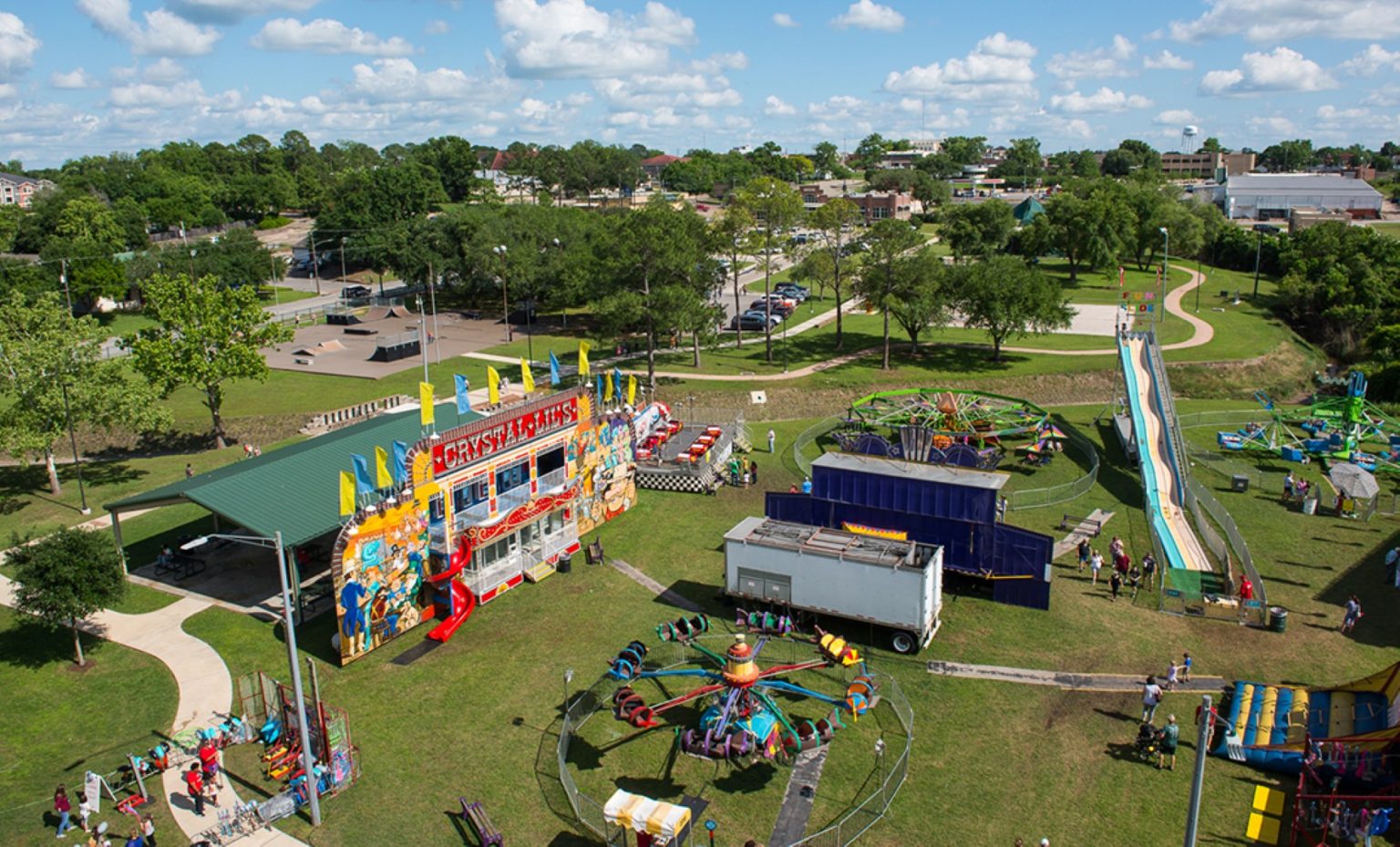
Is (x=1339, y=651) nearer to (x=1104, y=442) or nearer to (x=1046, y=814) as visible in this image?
(x=1046, y=814)

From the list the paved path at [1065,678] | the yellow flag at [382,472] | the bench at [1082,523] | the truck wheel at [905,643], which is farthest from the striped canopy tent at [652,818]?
Answer: the bench at [1082,523]

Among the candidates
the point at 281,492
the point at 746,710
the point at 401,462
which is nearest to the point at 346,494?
the point at 401,462

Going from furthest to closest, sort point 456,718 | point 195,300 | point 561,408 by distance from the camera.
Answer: point 195,300, point 561,408, point 456,718

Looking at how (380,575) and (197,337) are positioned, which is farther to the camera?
(197,337)

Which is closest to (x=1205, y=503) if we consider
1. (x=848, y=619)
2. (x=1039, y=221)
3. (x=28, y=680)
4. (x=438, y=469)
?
(x=848, y=619)

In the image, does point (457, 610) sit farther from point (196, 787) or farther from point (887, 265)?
point (887, 265)

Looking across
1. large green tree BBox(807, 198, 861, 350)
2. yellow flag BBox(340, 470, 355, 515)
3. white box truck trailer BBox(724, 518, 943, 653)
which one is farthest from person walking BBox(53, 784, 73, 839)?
large green tree BBox(807, 198, 861, 350)

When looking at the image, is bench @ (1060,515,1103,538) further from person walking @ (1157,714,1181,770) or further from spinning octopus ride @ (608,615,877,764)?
spinning octopus ride @ (608,615,877,764)
